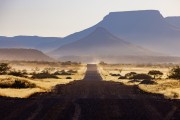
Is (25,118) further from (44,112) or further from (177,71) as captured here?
(177,71)

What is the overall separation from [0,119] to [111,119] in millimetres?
5272

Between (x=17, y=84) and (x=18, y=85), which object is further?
(x=17, y=84)

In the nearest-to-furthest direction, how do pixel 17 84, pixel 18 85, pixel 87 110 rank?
pixel 87 110, pixel 18 85, pixel 17 84

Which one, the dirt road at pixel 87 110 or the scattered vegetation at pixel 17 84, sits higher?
the scattered vegetation at pixel 17 84

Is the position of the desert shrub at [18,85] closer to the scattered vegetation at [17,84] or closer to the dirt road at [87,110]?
the scattered vegetation at [17,84]

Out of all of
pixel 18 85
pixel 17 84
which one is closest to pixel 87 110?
pixel 18 85

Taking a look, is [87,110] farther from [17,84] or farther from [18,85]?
[17,84]

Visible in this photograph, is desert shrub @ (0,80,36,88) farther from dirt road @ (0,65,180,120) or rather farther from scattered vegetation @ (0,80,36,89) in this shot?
dirt road @ (0,65,180,120)

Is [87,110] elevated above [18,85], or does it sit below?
below

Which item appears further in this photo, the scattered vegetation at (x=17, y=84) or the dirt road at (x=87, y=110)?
the scattered vegetation at (x=17, y=84)

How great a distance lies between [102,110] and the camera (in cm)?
2780

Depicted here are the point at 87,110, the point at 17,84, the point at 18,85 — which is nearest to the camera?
the point at 87,110

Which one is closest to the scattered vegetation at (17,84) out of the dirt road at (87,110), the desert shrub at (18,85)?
the desert shrub at (18,85)

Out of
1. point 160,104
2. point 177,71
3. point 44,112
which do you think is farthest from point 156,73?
point 44,112
